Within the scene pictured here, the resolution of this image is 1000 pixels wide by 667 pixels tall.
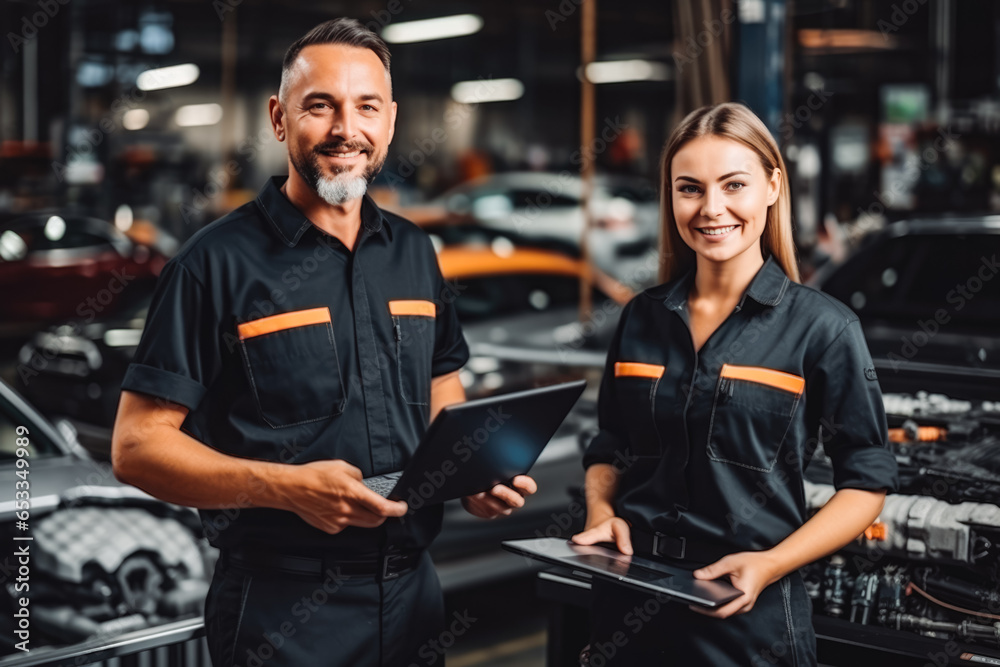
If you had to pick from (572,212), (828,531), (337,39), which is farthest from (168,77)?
(828,531)

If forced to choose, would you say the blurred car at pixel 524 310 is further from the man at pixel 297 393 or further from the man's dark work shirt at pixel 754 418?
the man's dark work shirt at pixel 754 418

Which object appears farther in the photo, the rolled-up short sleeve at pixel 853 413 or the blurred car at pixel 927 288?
the blurred car at pixel 927 288

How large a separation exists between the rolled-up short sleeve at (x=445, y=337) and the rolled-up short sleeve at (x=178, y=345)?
522mm

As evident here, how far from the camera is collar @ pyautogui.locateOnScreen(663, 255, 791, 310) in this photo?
6.25 ft

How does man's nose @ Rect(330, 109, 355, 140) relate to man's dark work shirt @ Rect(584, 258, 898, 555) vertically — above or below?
above

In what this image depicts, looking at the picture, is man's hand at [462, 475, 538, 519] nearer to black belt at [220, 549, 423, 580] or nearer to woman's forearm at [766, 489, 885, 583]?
black belt at [220, 549, 423, 580]

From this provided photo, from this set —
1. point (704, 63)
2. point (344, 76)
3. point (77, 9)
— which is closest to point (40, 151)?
point (77, 9)

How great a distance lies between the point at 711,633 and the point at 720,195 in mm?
775

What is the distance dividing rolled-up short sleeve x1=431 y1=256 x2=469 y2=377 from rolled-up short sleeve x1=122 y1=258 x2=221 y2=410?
1.71 ft

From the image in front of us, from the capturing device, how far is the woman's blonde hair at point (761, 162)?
1.88m

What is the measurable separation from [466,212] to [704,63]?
454 inches

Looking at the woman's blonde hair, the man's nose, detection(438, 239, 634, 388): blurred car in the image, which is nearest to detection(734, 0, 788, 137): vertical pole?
detection(438, 239, 634, 388): blurred car

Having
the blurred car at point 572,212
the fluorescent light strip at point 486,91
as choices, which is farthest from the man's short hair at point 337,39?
the fluorescent light strip at point 486,91

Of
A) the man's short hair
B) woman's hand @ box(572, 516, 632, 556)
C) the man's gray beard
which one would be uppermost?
the man's short hair
